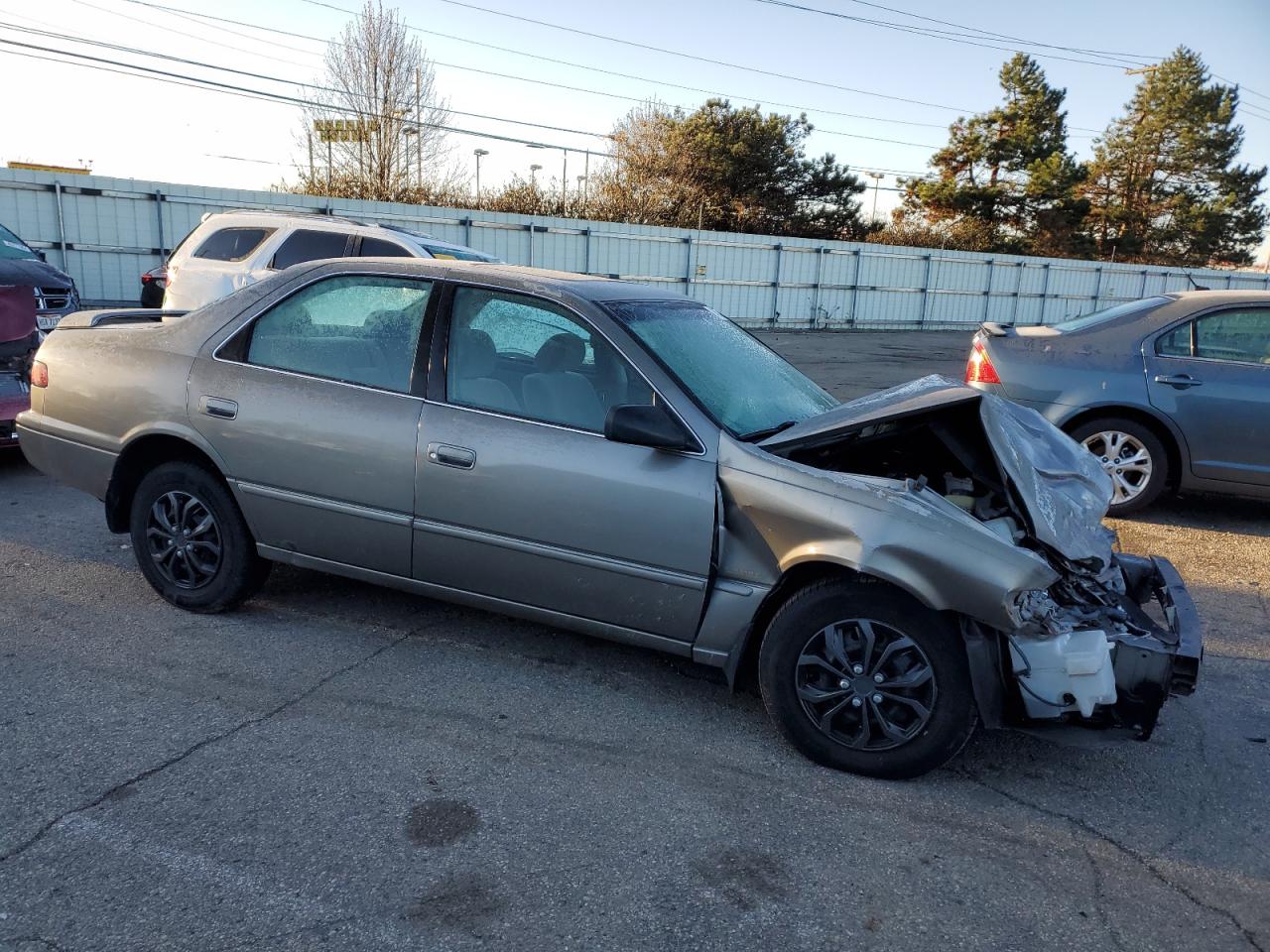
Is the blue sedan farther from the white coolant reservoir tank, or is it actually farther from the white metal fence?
the white metal fence

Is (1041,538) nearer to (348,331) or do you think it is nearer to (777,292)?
(348,331)

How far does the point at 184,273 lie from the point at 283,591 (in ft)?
21.4

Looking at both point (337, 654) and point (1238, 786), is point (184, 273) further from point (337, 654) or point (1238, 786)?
point (1238, 786)

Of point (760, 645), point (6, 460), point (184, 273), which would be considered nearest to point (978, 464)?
point (760, 645)

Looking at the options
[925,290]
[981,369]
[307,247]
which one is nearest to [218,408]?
[981,369]

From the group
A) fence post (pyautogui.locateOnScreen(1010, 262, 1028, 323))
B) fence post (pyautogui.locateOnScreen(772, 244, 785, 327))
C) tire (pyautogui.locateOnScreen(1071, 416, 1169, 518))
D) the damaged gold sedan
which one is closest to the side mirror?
the damaged gold sedan

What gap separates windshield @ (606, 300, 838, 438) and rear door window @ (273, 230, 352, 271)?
616cm

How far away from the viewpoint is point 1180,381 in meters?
6.59

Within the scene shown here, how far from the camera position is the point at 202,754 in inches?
125

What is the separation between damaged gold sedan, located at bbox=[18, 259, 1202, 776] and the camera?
315 centimetres

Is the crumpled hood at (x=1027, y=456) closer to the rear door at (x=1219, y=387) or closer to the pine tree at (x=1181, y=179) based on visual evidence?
the rear door at (x=1219, y=387)

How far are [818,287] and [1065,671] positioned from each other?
24.2 m

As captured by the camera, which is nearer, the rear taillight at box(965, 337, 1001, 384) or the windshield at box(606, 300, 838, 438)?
the windshield at box(606, 300, 838, 438)

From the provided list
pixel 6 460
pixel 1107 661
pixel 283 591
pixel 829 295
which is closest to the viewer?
pixel 1107 661
